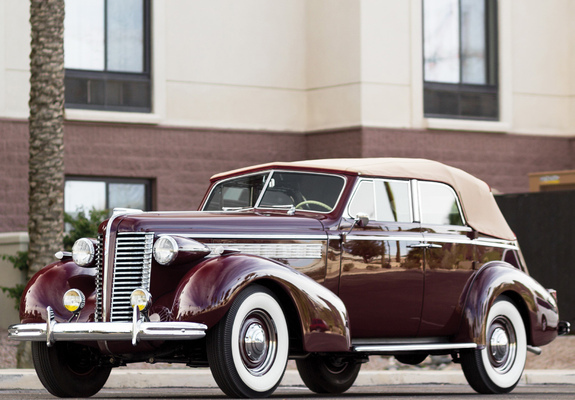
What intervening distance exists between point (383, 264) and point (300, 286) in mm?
1293

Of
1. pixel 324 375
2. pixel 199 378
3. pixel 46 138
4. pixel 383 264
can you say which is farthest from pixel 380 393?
pixel 46 138

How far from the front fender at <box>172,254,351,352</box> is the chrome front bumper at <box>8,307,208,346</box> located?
113 mm

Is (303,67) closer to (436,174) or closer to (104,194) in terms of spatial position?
(104,194)

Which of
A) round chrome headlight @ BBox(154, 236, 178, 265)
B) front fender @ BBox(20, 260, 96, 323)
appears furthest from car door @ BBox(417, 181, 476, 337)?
front fender @ BBox(20, 260, 96, 323)

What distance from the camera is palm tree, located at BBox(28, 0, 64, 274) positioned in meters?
12.9

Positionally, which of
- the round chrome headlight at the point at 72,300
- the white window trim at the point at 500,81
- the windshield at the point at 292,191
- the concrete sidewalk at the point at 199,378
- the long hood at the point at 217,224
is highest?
the white window trim at the point at 500,81

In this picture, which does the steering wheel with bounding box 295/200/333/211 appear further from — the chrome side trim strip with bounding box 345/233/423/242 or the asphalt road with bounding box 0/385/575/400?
the asphalt road with bounding box 0/385/575/400

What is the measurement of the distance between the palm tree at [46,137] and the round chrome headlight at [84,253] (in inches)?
192

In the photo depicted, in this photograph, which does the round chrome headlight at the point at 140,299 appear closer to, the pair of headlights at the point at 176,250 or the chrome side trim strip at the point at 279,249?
the pair of headlights at the point at 176,250

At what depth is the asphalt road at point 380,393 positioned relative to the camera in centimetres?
890

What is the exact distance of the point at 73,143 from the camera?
59.0 ft

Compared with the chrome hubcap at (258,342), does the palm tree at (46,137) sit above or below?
above

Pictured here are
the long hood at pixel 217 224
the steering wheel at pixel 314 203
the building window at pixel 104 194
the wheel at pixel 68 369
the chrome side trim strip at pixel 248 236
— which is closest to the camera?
the long hood at pixel 217 224

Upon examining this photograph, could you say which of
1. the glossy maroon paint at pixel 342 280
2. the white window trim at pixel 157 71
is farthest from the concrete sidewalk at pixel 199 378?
the white window trim at pixel 157 71
